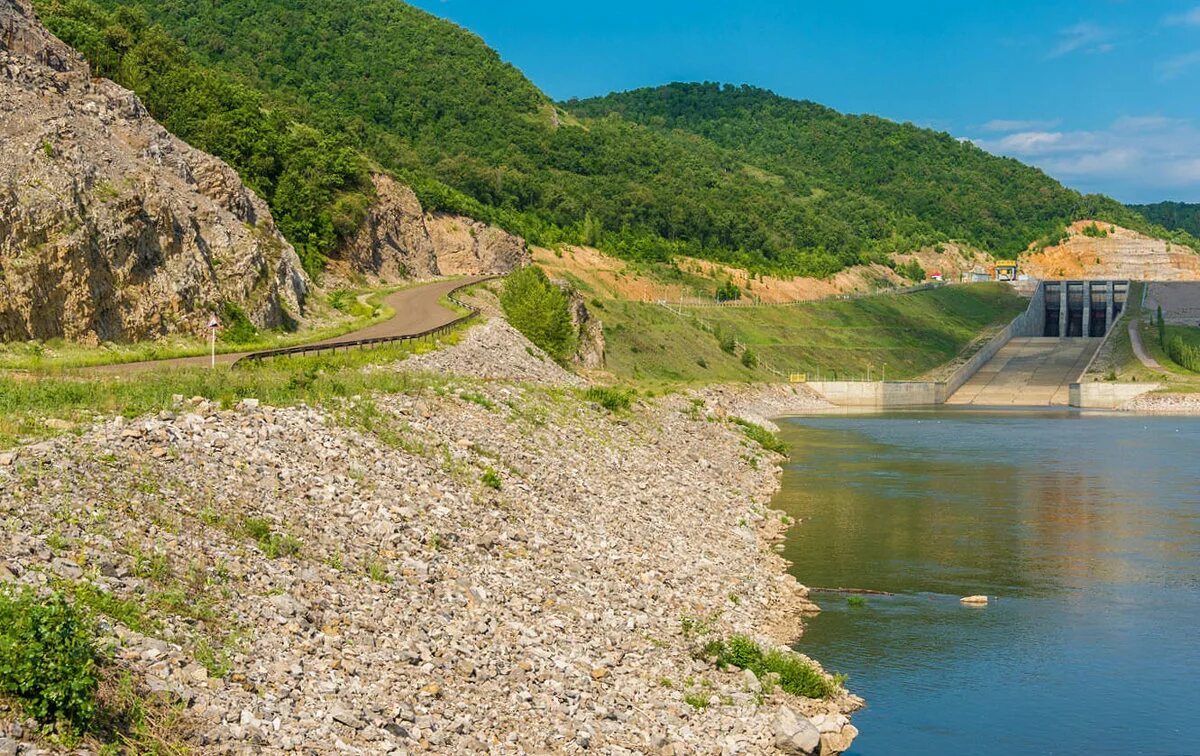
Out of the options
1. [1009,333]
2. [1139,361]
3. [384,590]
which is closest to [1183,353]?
[1139,361]

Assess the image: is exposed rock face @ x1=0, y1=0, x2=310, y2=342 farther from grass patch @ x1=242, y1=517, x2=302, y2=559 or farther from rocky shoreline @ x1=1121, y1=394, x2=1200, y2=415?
rocky shoreline @ x1=1121, y1=394, x2=1200, y2=415

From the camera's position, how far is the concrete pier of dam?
130500mm

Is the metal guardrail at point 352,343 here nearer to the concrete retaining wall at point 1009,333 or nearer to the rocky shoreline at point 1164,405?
the rocky shoreline at point 1164,405

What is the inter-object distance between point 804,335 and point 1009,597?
118 meters

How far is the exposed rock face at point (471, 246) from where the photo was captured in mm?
123250

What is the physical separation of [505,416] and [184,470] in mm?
18459

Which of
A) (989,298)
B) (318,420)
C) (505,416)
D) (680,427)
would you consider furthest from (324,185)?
(989,298)

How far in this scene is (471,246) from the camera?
12694cm

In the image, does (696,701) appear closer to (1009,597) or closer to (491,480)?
(491,480)

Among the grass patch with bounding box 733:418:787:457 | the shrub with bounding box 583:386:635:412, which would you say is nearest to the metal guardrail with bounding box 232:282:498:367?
the shrub with bounding box 583:386:635:412

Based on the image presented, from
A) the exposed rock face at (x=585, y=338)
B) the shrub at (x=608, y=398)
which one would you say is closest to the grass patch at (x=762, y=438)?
the shrub at (x=608, y=398)

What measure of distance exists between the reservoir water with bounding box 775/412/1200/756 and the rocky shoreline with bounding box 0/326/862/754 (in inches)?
84.0

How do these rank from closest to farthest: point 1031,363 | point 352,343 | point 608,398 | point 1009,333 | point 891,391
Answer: point 352,343
point 608,398
point 891,391
point 1031,363
point 1009,333

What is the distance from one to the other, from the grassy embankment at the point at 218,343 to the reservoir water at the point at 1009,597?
25138 millimetres
